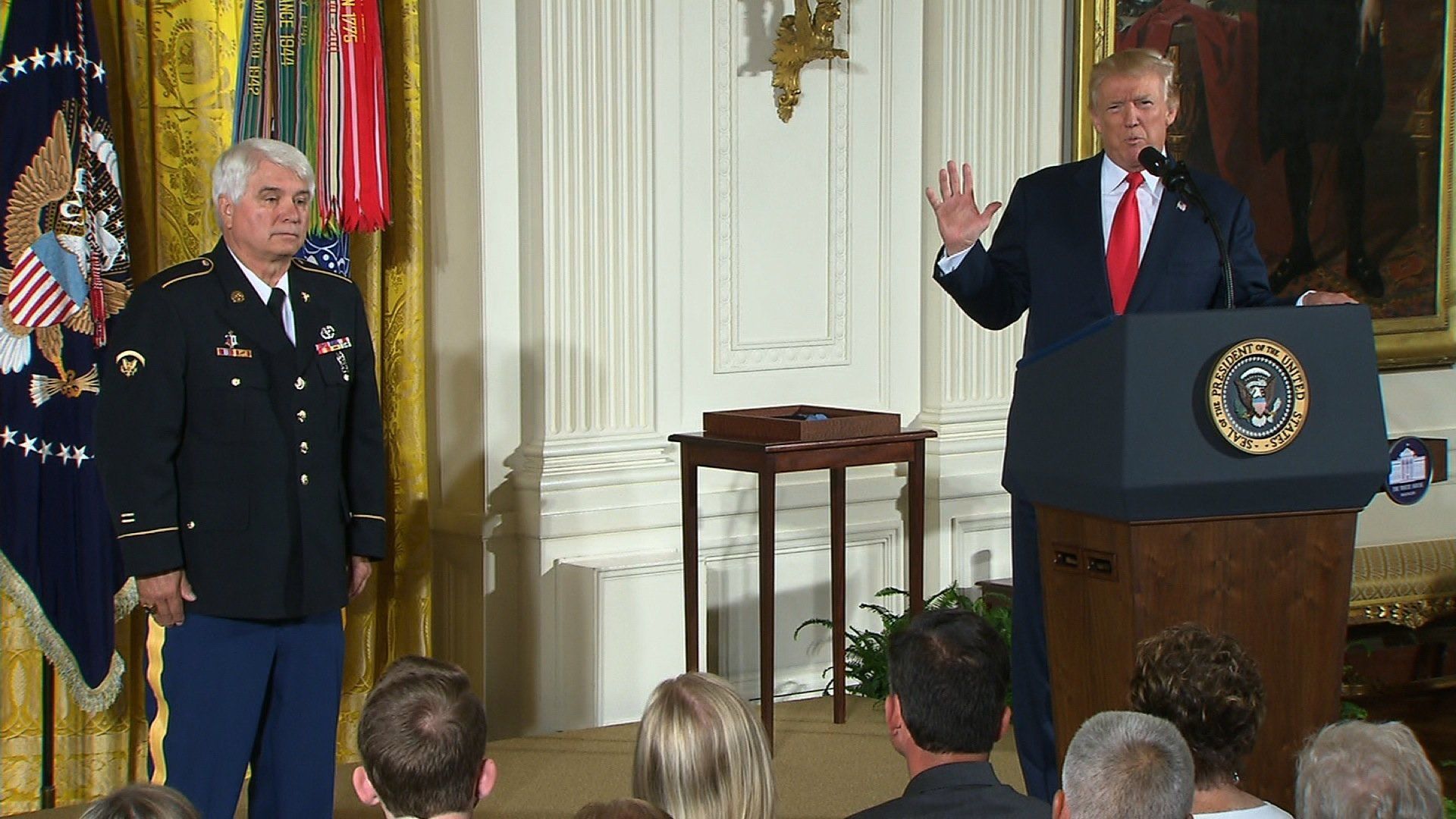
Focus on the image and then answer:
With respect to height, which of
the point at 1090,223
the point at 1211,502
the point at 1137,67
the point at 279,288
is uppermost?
the point at 1137,67

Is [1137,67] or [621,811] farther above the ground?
A: [1137,67]

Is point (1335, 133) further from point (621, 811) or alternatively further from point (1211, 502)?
point (621, 811)

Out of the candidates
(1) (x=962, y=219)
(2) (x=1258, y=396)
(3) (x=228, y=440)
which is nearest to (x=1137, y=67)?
(1) (x=962, y=219)

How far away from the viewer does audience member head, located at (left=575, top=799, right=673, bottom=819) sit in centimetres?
187

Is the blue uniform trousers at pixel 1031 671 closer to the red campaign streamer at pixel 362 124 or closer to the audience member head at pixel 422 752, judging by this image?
the audience member head at pixel 422 752

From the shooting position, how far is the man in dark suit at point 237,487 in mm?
3412

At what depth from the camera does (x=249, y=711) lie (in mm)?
3500

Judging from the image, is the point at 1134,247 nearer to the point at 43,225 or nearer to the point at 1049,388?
the point at 1049,388

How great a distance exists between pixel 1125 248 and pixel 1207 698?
1.36 m

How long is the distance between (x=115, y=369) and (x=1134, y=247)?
201 centimetres

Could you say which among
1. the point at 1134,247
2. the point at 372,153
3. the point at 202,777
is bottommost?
the point at 202,777

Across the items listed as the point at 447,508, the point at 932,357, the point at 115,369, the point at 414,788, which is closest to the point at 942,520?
the point at 932,357

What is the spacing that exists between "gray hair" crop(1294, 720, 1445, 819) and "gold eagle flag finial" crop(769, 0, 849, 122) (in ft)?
11.7

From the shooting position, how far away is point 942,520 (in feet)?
19.9
